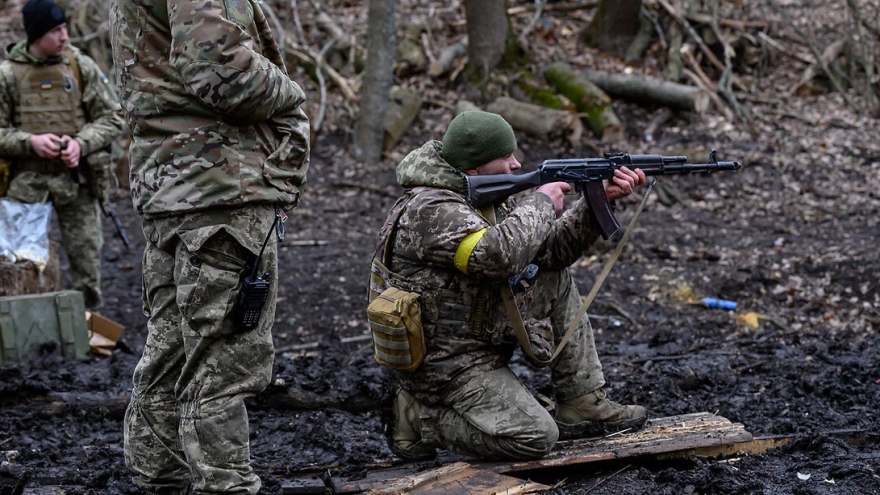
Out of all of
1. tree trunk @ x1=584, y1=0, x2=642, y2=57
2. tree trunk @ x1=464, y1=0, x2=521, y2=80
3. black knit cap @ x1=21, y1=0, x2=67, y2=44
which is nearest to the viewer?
black knit cap @ x1=21, y1=0, x2=67, y2=44

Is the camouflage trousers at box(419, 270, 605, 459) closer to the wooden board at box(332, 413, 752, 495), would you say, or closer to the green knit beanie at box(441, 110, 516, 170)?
the wooden board at box(332, 413, 752, 495)

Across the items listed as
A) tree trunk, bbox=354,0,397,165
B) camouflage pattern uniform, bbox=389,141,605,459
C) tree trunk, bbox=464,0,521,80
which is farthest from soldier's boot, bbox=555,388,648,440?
tree trunk, bbox=464,0,521,80

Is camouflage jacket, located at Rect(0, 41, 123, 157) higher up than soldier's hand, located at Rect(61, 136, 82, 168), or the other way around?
camouflage jacket, located at Rect(0, 41, 123, 157)

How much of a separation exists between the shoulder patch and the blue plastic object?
5.75 meters

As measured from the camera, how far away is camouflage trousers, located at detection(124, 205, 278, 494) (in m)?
3.50

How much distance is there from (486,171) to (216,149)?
1.38 m

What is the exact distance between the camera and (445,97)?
46.1 feet

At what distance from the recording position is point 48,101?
7.00m

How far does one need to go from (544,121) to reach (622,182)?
8.42 m

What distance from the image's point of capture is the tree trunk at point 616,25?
591 inches

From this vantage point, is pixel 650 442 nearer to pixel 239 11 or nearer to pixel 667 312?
pixel 239 11

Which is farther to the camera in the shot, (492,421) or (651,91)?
(651,91)

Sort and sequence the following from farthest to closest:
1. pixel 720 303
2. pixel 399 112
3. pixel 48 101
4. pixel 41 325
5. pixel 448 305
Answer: pixel 399 112 → pixel 720 303 → pixel 48 101 → pixel 41 325 → pixel 448 305

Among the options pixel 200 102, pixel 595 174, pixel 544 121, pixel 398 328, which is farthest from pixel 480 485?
pixel 544 121
